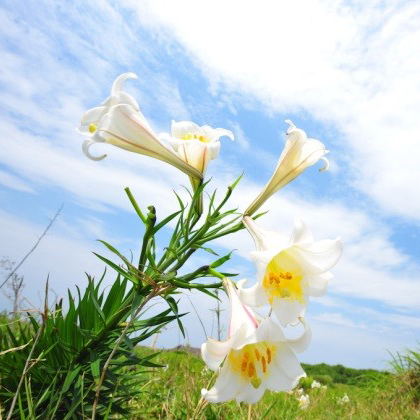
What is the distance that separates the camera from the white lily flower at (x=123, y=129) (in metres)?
1.73

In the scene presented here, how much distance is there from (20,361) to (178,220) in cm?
102

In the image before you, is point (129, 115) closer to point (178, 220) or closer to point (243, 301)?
point (178, 220)

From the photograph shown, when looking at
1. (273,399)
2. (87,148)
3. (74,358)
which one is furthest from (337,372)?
(87,148)

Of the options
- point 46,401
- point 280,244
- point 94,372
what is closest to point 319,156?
point 280,244

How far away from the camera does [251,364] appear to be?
5.12ft

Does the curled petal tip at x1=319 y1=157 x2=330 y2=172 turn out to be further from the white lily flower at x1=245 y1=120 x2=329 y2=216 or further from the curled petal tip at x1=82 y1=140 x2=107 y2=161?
the curled petal tip at x1=82 y1=140 x2=107 y2=161

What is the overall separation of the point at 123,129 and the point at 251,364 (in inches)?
37.1

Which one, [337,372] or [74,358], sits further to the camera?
[337,372]

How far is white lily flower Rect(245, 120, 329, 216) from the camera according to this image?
177 centimetres

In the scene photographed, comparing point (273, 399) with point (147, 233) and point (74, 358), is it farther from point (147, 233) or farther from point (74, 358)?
point (147, 233)

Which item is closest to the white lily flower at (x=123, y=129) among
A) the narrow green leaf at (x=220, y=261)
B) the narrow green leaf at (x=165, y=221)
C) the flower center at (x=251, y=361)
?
the narrow green leaf at (x=165, y=221)

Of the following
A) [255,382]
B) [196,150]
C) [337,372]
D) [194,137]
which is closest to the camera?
[255,382]

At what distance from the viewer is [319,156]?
1816mm

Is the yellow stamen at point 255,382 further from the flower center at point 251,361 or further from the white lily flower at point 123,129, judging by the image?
the white lily flower at point 123,129
